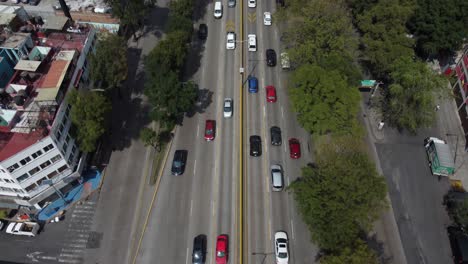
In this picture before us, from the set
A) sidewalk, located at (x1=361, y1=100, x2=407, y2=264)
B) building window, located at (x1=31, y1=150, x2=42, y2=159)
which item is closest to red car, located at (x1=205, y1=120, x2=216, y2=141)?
building window, located at (x1=31, y1=150, x2=42, y2=159)

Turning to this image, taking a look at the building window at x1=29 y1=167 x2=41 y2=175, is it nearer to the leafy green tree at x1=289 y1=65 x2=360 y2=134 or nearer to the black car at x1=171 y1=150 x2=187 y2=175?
the black car at x1=171 y1=150 x2=187 y2=175

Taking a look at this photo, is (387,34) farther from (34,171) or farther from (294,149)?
(34,171)

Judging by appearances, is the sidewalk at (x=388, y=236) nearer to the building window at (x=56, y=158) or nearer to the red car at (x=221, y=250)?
the red car at (x=221, y=250)

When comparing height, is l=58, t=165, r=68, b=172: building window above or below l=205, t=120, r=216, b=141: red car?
below

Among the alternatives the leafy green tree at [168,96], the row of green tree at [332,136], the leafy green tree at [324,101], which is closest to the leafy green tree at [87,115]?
the leafy green tree at [168,96]

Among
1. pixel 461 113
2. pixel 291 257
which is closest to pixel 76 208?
pixel 291 257

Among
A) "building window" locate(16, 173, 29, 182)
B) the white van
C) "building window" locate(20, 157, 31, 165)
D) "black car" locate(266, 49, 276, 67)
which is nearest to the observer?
"building window" locate(20, 157, 31, 165)

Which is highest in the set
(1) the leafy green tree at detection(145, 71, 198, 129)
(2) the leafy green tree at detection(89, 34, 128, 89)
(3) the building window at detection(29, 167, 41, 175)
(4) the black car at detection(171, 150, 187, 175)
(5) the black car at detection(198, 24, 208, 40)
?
(5) the black car at detection(198, 24, 208, 40)
